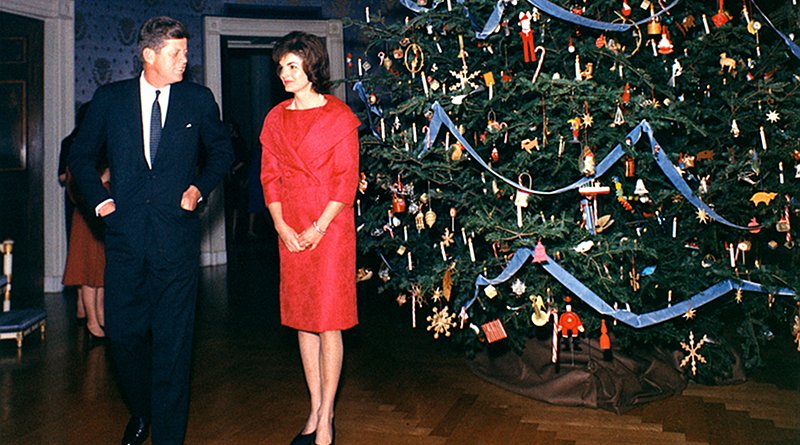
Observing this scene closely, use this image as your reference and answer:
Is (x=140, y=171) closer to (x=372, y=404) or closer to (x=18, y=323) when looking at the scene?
(x=372, y=404)

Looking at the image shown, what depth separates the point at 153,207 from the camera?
7.99ft

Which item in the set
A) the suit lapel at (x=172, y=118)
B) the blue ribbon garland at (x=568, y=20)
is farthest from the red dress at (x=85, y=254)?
the blue ribbon garland at (x=568, y=20)

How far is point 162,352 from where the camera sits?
2.48m

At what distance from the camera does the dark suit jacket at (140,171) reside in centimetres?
244

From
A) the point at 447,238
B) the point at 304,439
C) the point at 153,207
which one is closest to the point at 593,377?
the point at 447,238

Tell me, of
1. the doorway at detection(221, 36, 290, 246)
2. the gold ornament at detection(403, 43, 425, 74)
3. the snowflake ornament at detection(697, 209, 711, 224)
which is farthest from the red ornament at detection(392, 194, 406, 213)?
the doorway at detection(221, 36, 290, 246)

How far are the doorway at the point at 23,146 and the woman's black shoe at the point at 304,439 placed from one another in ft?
14.4

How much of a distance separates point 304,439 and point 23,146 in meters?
4.73

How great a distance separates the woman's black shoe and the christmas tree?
0.69 metres

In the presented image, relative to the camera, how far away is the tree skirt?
120 inches

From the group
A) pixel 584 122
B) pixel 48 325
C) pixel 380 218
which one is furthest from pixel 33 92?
pixel 584 122

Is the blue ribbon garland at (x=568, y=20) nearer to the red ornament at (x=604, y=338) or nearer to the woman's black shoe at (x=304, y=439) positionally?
the red ornament at (x=604, y=338)

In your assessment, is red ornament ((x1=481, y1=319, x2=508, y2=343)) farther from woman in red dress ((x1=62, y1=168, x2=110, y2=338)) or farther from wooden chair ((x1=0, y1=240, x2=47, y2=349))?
wooden chair ((x1=0, y1=240, x2=47, y2=349))

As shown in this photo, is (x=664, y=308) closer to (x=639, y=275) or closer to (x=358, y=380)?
(x=639, y=275)
